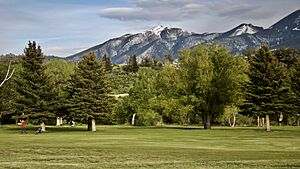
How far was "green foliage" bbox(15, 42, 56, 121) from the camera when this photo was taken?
188 ft

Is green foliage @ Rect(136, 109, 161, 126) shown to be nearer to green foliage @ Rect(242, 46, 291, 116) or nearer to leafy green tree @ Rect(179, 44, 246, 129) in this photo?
leafy green tree @ Rect(179, 44, 246, 129)

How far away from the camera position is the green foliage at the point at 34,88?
5716cm

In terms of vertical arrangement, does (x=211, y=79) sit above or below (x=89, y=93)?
above

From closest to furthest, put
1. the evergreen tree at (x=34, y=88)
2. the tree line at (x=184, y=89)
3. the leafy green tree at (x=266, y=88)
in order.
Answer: the leafy green tree at (x=266, y=88), the tree line at (x=184, y=89), the evergreen tree at (x=34, y=88)

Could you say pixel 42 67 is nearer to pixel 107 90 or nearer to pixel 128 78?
pixel 107 90

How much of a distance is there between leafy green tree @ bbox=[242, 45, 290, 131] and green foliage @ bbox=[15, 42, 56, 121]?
82.2ft

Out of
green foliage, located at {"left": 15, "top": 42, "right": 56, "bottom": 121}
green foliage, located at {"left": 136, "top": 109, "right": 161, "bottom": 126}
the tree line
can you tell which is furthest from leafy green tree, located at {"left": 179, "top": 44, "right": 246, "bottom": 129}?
green foliage, located at {"left": 15, "top": 42, "right": 56, "bottom": 121}

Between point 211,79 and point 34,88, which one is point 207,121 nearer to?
point 211,79

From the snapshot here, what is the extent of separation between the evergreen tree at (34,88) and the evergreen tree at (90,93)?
297 centimetres

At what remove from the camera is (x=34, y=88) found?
190ft

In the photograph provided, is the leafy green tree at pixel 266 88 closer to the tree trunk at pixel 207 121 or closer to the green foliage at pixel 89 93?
the tree trunk at pixel 207 121

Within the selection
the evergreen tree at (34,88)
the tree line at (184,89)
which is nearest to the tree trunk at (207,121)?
the tree line at (184,89)

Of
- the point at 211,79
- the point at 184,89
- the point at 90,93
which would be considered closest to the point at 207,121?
the point at 184,89

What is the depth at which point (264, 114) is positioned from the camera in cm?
5431
